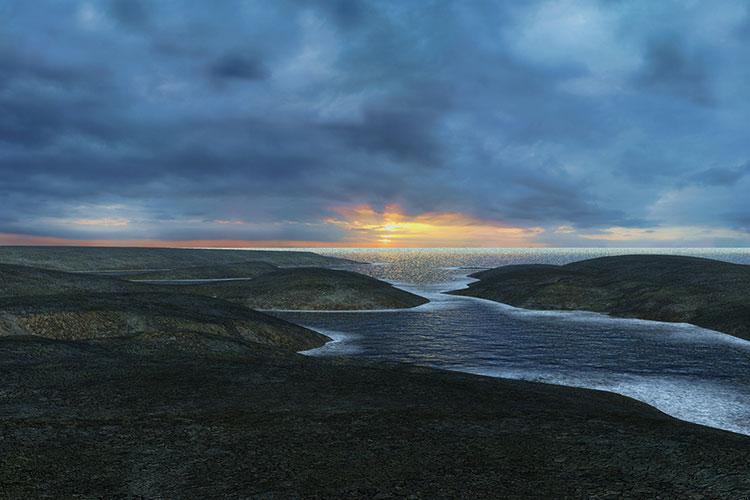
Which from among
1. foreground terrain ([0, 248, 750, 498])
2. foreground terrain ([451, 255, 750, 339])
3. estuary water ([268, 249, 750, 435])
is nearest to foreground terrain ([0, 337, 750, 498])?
foreground terrain ([0, 248, 750, 498])

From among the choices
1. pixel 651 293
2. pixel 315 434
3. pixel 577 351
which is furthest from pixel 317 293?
pixel 315 434

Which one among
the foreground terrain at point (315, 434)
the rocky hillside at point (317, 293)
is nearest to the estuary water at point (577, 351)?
the foreground terrain at point (315, 434)

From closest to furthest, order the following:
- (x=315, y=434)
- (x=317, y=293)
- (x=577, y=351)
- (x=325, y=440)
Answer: (x=325, y=440) → (x=315, y=434) → (x=577, y=351) → (x=317, y=293)

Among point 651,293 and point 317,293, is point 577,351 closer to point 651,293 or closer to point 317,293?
point 651,293

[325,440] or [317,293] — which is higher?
[325,440]

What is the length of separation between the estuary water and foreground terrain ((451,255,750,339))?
424 centimetres

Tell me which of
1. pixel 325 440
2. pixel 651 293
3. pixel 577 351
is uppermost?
pixel 651 293

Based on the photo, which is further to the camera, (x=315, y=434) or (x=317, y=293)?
(x=317, y=293)

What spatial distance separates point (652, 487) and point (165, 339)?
27.2 meters

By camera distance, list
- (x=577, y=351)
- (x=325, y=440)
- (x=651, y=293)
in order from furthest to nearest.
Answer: (x=651, y=293) < (x=577, y=351) < (x=325, y=440)

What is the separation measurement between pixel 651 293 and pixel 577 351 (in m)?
34.9

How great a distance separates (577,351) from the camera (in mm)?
36875

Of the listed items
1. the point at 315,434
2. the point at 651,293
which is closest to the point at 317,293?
the point at 651,293

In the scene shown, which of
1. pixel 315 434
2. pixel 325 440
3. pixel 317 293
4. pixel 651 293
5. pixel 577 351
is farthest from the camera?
pixel 317 293
